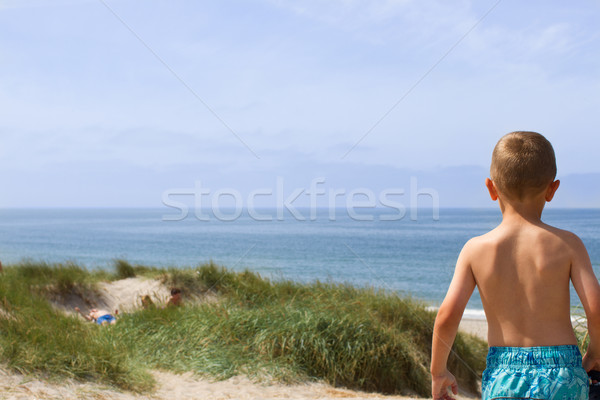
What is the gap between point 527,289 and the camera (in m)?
2.10

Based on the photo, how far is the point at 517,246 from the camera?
2109 millimetres

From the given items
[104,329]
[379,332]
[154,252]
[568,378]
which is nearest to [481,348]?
[379,332]

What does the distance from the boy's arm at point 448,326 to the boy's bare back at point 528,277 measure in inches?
1.6

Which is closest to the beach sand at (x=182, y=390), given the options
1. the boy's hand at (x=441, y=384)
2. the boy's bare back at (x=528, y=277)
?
the boy's hand at (x=441, y=384)

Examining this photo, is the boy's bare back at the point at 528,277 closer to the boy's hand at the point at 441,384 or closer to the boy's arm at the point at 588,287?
the boy's arm at the point at 588,287

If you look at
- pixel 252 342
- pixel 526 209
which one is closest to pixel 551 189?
pixel 526 209

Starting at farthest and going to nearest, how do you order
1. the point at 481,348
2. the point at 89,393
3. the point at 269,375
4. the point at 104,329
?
the point at 481,348 → the point at 104,329 → the point at 269,375 → the point at 89,393

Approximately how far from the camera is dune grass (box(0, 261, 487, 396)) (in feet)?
17.9

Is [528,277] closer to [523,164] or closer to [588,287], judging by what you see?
[588,287]

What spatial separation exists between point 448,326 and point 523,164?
0.67 m

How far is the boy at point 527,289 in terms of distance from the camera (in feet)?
6.81

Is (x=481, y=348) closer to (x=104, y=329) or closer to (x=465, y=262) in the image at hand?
(x=104, y=329)

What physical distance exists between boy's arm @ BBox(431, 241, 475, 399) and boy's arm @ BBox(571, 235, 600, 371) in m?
0.37

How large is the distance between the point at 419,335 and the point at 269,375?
278cm
